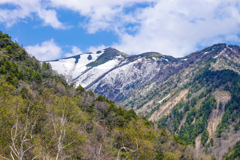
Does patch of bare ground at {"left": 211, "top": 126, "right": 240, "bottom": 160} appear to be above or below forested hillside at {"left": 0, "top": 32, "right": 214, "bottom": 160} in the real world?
below

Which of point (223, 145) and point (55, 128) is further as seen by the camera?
point (223, 145)

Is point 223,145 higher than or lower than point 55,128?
lower

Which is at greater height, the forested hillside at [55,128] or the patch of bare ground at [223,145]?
the forested hillside at [55,128]

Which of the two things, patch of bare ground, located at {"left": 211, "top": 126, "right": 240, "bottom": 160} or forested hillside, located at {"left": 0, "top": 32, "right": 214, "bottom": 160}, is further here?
patch of bare ground, located at {"left": 211, "top": 126, "right": 240, "bottom": 160}

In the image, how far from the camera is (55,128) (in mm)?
23469

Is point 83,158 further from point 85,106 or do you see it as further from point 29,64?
point 29,64

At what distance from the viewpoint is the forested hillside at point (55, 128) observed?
20.9 metres

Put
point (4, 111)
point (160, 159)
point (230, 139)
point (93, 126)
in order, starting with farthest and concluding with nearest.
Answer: point (230, 139) < point (160, 159) < point (93, 126) < point (4, 111)

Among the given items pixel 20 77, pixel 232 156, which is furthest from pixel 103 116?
pixel 232 156

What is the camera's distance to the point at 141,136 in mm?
35312

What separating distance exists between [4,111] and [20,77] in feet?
172

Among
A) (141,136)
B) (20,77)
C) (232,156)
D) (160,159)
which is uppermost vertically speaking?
(20,77)

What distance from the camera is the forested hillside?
20.9m

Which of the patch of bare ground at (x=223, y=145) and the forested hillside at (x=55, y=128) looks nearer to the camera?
the forested hillside at (x=55, y=128)
